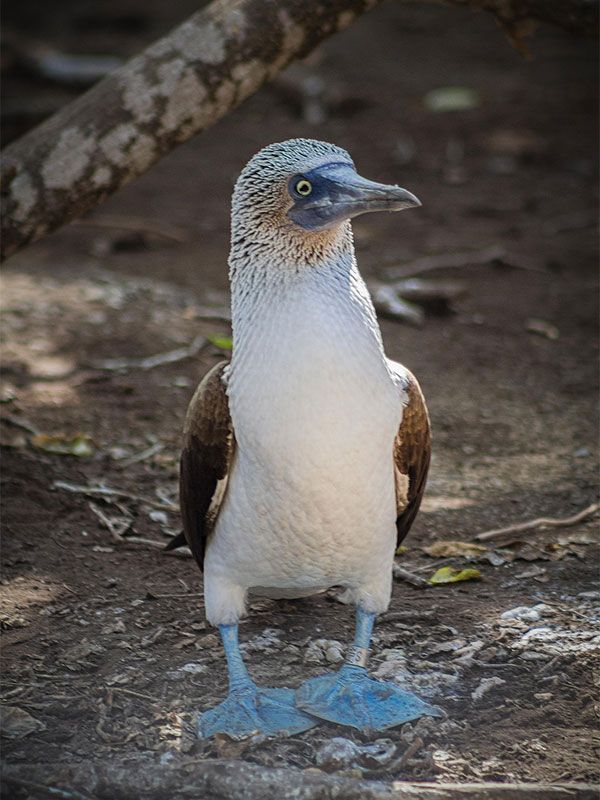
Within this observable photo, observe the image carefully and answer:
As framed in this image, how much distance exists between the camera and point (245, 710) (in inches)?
142

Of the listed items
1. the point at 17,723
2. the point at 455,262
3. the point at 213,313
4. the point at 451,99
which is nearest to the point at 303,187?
the point at 17,723

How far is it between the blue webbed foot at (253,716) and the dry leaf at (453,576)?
3.16 feet

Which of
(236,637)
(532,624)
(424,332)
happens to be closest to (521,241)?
(424,332)

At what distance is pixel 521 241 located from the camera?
28.1ft

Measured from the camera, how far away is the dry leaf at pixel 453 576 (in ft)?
14.8

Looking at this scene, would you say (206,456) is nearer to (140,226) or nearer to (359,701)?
(359,701)

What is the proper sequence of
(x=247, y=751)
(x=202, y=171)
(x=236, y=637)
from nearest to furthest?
(x=247, y=751) → (x=236, y=637) → (x=202, y=171)

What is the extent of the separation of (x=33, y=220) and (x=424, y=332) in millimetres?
2903

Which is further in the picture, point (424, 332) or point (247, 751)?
point (424, 332)

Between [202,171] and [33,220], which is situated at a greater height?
[33,220]

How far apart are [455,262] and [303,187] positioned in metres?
4.71

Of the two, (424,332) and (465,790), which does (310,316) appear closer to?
(465,790)

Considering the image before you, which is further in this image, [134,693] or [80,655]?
[80,655]

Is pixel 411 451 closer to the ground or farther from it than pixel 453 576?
farther from it
